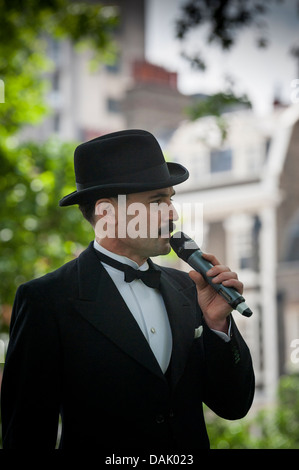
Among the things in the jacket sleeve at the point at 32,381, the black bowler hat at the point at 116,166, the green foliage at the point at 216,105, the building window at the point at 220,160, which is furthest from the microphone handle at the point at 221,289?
the building window at the point at 220,160

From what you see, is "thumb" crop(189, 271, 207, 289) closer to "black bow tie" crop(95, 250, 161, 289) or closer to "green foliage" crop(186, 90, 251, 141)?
"black bow tie" crop(95, 250, 161, 289)

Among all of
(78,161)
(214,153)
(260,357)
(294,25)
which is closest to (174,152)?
(214,153)

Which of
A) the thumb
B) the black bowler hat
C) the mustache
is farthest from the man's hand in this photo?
the black bowler hat

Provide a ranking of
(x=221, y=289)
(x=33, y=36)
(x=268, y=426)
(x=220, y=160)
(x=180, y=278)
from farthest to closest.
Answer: (x=220, y=160), (x=268, y=426), (x=33, y=36), (x=180, y=278), (x=221, y=289)

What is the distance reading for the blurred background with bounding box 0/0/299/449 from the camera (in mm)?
4535

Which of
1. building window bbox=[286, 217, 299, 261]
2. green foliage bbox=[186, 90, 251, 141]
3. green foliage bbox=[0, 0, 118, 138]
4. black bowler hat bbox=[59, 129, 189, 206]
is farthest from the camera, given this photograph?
building window bbox=[286, 217, 299, 261]

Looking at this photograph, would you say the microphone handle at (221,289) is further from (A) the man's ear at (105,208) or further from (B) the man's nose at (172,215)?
(A) the man's ear at (105,208)

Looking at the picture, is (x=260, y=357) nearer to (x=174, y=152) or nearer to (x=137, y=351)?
(x=174, y=152)

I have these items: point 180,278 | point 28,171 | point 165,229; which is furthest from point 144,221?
point 28,171

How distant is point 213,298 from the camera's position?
5.94 feet

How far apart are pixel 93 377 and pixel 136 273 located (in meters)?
0.29

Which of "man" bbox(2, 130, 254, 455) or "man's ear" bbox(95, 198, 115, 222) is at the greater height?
"man's ear" bbox(95, 198, 115, 222)

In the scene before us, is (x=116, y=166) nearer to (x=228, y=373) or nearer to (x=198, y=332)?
(x=198, y=332)
